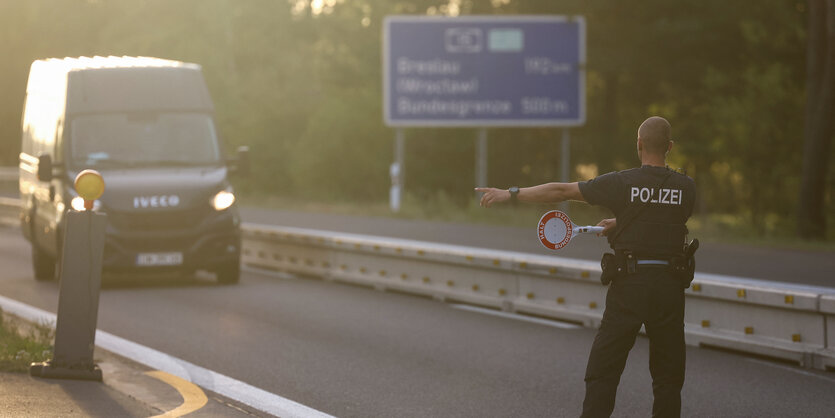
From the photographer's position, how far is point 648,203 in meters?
5.91

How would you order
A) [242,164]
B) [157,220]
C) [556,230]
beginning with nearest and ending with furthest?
[556,230] → [157,220] → [242,164]

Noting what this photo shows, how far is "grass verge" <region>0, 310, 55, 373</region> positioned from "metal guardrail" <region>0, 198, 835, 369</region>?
4.62m

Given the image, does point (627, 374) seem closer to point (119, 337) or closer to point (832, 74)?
point (119, 337)

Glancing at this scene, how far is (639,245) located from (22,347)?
4.95 metres

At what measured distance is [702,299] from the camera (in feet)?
34.6

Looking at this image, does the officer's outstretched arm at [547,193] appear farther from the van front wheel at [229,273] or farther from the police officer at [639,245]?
the van front wheel at [229,273]

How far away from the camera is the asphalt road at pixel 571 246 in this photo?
1745cm

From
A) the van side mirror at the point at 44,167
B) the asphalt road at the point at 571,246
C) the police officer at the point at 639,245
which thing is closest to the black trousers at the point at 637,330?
the police officer at the point at 639,245

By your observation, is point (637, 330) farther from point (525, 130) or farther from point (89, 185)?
point (525, 130)

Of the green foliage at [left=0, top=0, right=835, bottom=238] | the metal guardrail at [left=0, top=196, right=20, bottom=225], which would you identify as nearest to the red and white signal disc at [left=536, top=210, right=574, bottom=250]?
the green foliage at [left=0, top=0, right=835, bottom=238]

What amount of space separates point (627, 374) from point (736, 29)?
32450 millimetres

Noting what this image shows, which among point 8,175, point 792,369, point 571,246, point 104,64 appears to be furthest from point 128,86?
point 8,175

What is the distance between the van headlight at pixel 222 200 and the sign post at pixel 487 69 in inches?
633

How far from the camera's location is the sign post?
103 ft
